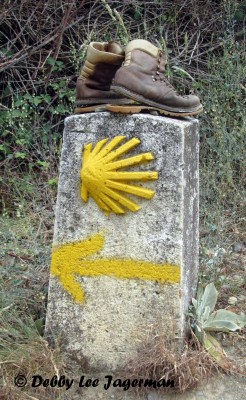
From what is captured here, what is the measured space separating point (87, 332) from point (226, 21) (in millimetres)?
3575

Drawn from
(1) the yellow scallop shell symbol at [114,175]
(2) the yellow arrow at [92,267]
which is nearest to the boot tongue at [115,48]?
(1) the yellow scallop shell symbol at [114,175]

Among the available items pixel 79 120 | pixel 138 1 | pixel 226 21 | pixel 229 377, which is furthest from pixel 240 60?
pixel 229 377

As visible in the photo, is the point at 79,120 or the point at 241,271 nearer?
the point at 79,120

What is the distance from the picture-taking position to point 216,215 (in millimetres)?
4109

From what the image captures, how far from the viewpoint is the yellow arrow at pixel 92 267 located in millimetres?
2697

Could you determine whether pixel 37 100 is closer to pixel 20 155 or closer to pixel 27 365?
pixel 20 155

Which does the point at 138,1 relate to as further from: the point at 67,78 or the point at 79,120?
the point at 79,120

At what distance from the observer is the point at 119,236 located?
2.73 m

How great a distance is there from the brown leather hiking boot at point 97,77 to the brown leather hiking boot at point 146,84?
102 millimetres

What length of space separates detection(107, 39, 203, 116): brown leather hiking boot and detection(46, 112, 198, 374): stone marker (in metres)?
0.08

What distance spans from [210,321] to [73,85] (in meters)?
3.26

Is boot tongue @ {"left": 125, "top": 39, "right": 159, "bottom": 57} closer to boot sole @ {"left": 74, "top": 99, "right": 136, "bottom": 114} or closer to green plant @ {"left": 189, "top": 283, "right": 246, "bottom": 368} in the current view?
boot sole @ {"left": 74, "top": 99, "right": 136, "bottom": 114}

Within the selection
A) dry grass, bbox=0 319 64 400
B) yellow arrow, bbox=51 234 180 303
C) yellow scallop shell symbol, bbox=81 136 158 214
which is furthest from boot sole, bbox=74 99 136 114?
dry grass, bbox=0 319 64 400

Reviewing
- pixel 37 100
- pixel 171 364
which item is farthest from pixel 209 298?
pixel 37 100
